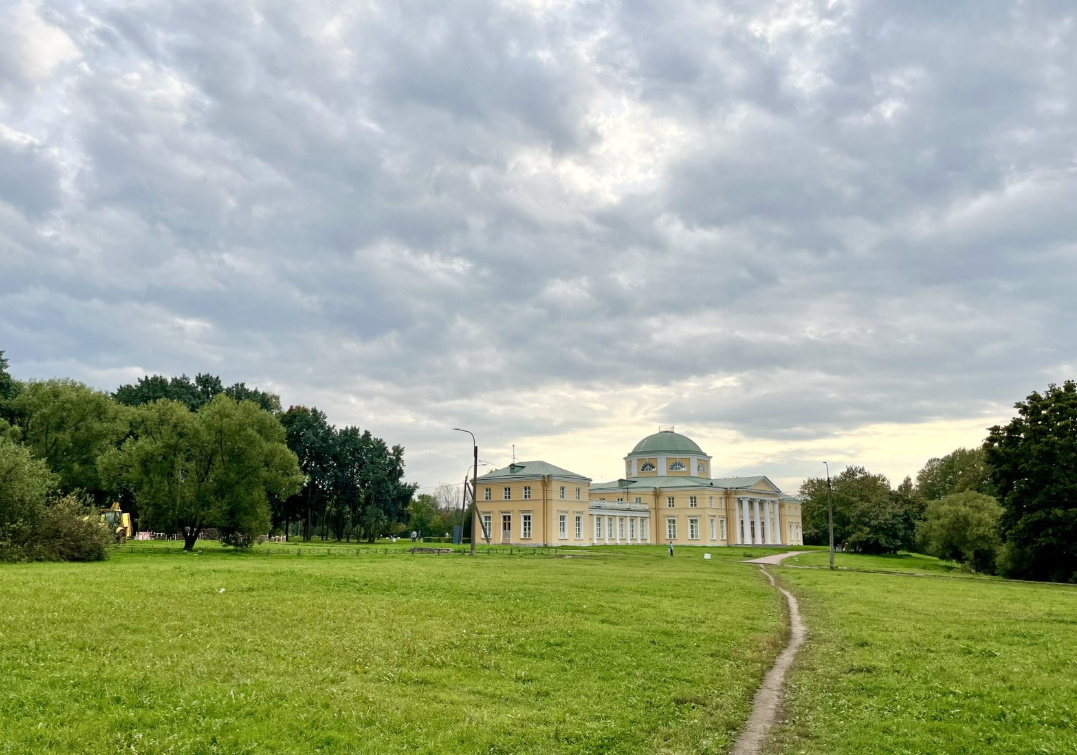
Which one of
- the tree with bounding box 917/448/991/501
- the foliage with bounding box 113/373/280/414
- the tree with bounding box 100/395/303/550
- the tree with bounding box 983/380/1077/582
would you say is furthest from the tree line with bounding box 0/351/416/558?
the tree with bounding box 917/448/991/501

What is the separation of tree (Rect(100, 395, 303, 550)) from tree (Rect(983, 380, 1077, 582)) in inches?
2004

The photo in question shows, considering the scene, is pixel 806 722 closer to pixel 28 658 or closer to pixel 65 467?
pixel 28 658

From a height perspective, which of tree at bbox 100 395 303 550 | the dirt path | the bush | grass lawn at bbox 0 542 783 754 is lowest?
the dirt path

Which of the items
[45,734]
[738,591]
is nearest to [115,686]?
[45,734]

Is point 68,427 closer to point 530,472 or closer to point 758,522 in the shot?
point 530,472

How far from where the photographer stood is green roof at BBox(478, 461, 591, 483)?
294 feet

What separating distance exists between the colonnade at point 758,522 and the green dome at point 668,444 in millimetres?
10903

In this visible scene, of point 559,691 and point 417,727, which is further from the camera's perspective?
point 559,691

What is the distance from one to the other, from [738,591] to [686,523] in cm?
7201

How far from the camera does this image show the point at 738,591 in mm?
31578

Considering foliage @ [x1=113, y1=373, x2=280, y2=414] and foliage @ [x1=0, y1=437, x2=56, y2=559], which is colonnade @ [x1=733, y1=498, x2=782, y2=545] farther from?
foliage @ [x1=0, y1=437, x2=56, y2=559]

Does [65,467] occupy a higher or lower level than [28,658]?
higher

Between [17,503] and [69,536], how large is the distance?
108 inches

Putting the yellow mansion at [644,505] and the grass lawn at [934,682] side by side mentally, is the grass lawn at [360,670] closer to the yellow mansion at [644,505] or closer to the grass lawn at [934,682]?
the grass lawn at [934,682]
